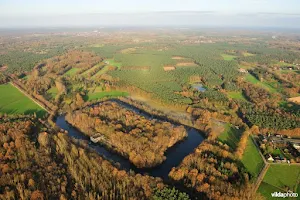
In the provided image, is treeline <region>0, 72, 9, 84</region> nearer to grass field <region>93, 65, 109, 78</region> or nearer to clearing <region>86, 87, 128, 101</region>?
grass field <region>93, 65, 109, 78</region>

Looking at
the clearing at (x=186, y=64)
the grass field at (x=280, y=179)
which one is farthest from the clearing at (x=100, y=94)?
the clearing at (x=186, y=64)

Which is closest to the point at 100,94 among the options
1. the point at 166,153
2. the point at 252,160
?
the point at 166,153

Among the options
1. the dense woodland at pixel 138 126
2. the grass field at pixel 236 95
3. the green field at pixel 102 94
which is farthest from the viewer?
the grass field at pixel 236 95

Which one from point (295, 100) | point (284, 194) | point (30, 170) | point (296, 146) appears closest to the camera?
point (284, 194)

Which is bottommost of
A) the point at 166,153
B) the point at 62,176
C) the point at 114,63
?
the point at 166,153

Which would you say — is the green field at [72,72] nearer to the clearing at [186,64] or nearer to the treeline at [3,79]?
the treeline at [3,79]

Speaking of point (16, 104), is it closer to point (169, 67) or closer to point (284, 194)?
point (284, 194)

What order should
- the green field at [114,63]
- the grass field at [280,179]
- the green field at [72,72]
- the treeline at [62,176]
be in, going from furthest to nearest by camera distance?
the green field at [114,63] → the green field at [72,72] → the grass field at [280,179] → the treeline at [62,176]
